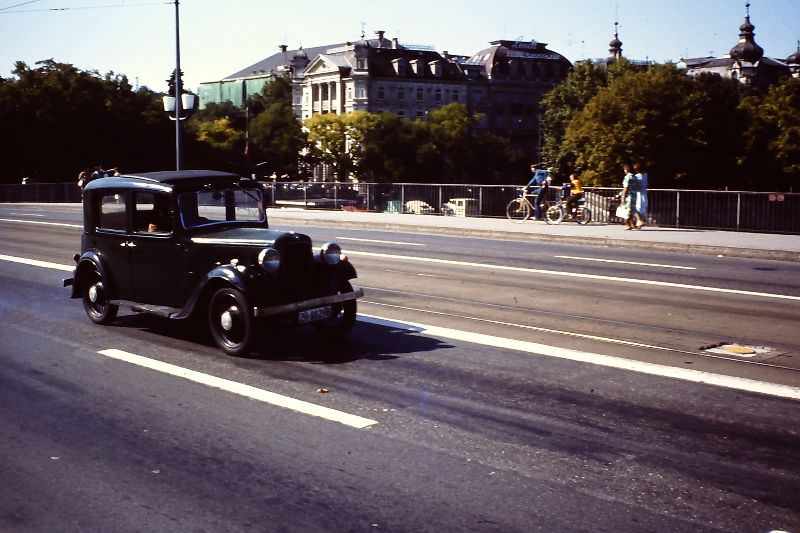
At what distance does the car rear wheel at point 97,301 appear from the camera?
36.0 ft

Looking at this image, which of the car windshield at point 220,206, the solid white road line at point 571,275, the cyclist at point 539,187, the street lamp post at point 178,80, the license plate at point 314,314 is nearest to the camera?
the license plate at point 314,314

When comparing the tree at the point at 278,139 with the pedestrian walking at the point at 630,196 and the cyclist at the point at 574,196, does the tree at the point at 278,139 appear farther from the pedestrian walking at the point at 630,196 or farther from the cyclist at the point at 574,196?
the pedestrian walking at the point at 630,196

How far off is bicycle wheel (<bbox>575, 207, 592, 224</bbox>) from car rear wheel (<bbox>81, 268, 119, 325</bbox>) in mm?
21612

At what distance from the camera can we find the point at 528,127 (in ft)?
481

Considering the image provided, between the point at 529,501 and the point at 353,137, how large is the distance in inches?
4136

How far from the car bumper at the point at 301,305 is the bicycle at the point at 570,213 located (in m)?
21.5

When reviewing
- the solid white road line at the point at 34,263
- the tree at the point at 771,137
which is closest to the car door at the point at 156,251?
the solid white road line at the point at 34,263

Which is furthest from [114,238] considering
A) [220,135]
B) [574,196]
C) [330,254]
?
[220,135]

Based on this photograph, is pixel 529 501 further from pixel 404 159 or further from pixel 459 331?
pixel 404 159

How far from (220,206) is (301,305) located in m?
1.93

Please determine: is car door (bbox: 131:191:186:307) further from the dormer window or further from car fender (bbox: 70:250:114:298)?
the dormer window

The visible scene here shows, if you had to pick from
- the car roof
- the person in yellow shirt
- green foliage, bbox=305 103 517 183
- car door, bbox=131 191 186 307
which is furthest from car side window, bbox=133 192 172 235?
green foliage, bbox=305 103 517 183

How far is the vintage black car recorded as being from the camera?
30.4 ft

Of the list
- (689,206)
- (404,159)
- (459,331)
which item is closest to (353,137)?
(404,159)
